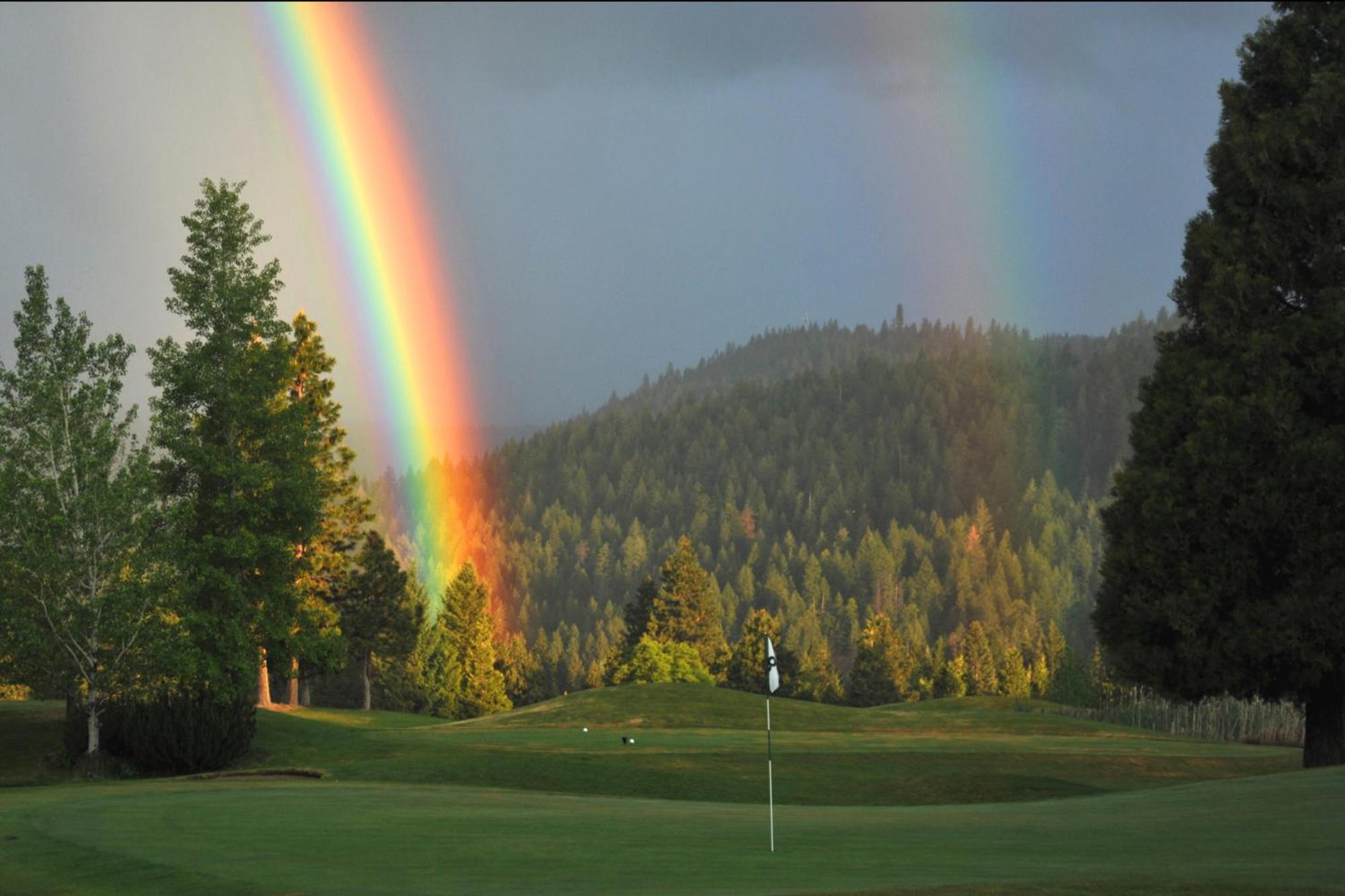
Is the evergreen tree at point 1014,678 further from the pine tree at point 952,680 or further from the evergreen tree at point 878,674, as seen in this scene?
the evergreen tree at point 878,674

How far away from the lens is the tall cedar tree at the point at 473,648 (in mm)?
121750

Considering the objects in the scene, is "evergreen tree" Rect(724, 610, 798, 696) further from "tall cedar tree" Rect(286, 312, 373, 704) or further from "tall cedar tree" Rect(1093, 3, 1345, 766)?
"tall cedar tree" Rect(1093, 3, 1345, 766)

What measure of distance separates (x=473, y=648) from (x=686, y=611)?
61.1 feet

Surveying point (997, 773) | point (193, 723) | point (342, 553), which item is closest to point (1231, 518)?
point (997, 773)

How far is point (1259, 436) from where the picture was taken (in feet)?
116

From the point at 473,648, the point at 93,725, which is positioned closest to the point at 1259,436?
the point at 93,725

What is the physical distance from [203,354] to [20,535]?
37.5ft

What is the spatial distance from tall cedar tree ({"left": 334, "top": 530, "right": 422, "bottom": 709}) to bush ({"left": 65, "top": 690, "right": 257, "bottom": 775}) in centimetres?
5530

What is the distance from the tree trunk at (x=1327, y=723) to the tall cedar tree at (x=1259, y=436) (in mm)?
37

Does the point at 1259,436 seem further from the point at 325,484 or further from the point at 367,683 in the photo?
the point at 367,683

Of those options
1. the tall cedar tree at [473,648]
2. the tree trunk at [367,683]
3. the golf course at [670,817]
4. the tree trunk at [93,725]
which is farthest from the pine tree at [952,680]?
the tree trunk at [93,725]

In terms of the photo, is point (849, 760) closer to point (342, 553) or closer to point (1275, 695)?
point (1275, 695)

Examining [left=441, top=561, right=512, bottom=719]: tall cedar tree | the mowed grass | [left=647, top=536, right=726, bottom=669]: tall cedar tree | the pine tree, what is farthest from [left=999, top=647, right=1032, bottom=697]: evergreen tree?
the mowed grass

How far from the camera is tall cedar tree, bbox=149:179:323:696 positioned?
48656mm
